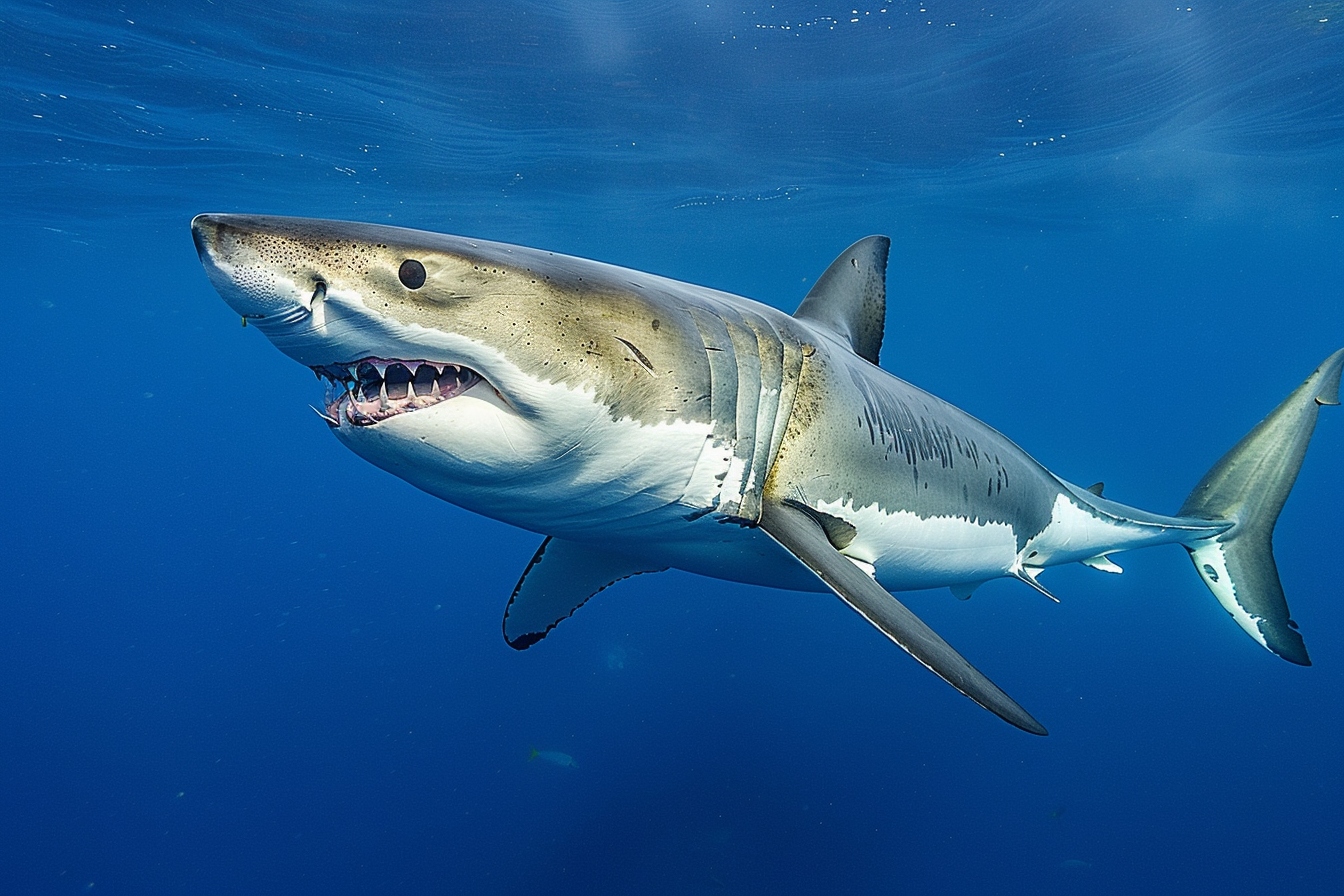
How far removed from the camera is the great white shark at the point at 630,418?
177cm

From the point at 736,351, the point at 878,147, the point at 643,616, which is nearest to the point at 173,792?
the point at 643,616

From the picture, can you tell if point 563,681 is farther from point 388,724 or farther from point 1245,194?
point 1245,194

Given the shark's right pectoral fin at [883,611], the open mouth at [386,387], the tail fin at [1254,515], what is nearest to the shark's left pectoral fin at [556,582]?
the shark's right pectoral fin at [883,611]

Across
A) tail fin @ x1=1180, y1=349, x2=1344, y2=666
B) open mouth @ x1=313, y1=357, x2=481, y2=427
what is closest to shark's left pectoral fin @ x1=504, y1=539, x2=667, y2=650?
open mouth @ x1=313, y1=357, x2=481, y2=427

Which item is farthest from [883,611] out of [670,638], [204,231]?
[670,638]

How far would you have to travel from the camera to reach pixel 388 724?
14.6 meters

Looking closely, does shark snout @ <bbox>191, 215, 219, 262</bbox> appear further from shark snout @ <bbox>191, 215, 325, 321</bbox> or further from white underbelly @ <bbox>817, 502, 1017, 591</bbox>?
white underbelly @ <bbox>817, 502, 1017, 591</bbox>

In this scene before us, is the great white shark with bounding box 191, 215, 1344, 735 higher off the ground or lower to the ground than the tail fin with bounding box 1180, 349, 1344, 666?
higher

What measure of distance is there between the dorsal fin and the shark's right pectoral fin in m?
1.86

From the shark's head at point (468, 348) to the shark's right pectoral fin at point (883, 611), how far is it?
18.2 inches

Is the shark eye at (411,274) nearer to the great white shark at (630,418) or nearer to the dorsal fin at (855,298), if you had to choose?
the great white shark at (630,418)

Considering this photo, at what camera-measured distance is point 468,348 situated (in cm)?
187

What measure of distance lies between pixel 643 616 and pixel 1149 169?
18.2 meters

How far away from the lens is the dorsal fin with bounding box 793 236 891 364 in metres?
4.35
